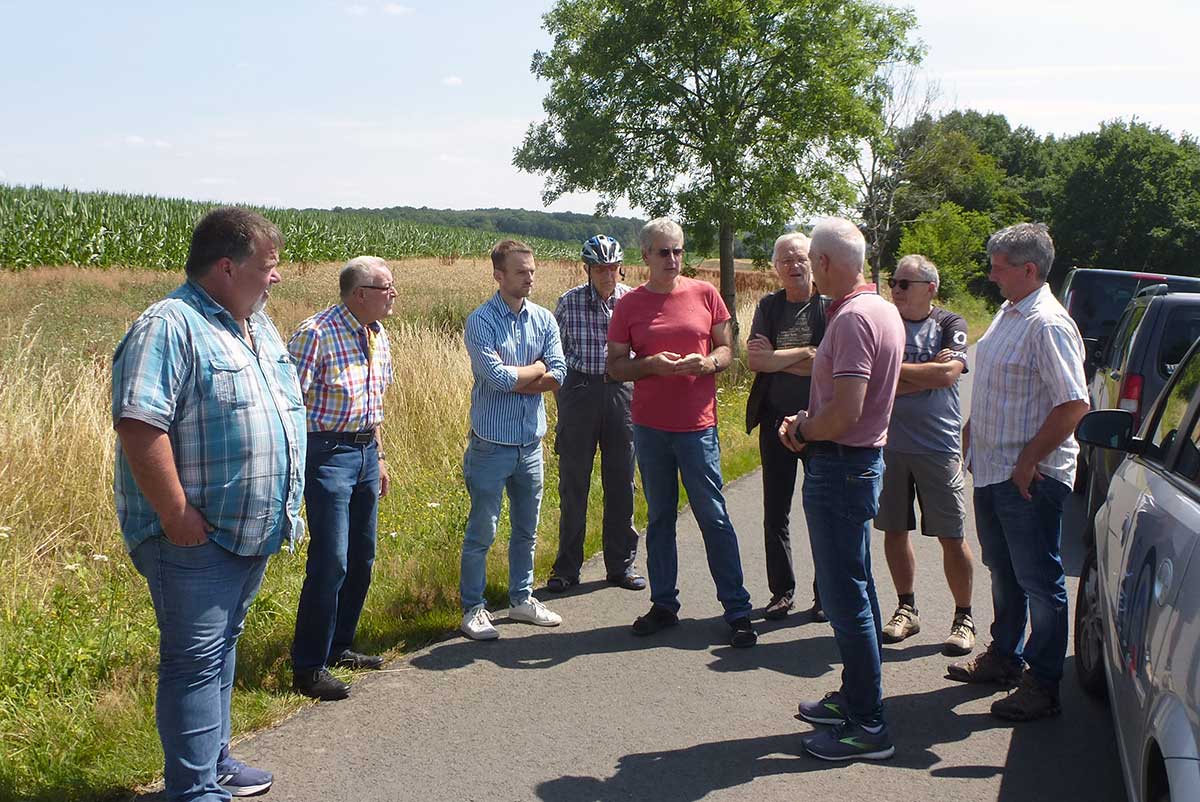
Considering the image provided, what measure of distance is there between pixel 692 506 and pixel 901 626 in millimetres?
1324

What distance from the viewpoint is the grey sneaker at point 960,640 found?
212 inches

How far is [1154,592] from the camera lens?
9.48 ft

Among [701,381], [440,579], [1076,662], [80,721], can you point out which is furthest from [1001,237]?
[80,721]

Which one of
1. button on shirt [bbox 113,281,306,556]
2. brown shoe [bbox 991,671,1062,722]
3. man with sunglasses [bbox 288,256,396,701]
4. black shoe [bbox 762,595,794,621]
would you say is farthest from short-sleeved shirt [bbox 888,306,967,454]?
button on shirt [bbox 113,281,306,556]

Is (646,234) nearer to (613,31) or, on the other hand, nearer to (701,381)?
(701,381)

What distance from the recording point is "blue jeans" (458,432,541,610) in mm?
5660

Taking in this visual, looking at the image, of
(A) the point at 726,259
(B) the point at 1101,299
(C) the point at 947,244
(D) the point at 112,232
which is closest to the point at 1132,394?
(B) the point at 1101,299

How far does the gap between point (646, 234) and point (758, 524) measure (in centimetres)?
351

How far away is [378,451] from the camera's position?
5133 millimetres

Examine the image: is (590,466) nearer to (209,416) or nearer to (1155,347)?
(209,416)

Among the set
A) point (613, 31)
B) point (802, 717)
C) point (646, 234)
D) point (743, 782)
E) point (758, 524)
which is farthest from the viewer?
point (613, 31)

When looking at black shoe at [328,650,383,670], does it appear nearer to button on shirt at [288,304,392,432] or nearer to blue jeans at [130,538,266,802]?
button on shirt at [288,304,392,432]

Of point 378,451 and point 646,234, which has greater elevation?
point 646,234

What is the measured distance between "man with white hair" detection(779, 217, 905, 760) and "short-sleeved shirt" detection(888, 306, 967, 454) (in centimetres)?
137
